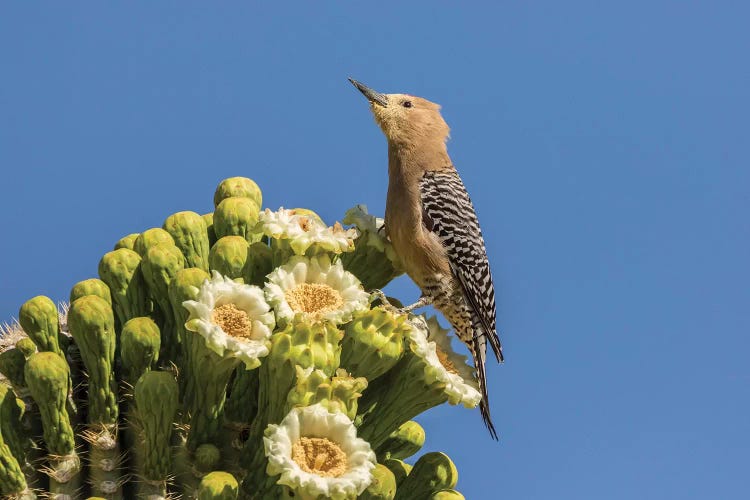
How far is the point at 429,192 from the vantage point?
857 cm

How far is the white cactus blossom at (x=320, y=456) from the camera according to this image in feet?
15.0

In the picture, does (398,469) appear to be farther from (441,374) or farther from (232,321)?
(232,321)

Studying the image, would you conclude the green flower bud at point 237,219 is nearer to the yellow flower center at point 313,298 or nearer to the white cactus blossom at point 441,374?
the yellow flower center at point 313,298

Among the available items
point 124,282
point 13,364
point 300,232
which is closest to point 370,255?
point 300,232

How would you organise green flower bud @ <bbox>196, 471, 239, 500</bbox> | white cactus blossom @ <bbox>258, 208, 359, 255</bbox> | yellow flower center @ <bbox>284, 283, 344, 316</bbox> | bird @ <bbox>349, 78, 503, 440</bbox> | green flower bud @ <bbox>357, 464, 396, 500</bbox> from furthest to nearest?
1. bird @ <bbox>349, 78, 503, 440</bbox>
2. white cactus blossom @ <bbox>258, 208, 359, 255</bbox>
3. yellow flower center @ <bbox>284, 283, 344, 316</bbox>
4. green flower bud @ <bbox>357, 464, 396, 500</bbox>
5. green flower bud @ <bbox>196, 471, 239, 500</bbox>

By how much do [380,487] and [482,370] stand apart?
3098 mm

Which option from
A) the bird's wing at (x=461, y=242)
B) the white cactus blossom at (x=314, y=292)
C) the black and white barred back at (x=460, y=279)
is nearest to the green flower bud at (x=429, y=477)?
the white cactus blossom at (x=314, y=292)

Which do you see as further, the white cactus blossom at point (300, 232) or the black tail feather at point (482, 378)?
the black tail feather at point (482, 378)

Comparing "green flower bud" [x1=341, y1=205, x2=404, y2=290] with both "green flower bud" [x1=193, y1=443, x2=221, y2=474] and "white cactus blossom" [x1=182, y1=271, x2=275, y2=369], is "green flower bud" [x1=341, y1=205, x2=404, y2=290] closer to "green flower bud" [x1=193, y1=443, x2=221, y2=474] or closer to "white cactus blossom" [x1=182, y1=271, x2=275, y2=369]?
"white cactus blossom" [x1=182, y1=271, x2=275, y2=369]

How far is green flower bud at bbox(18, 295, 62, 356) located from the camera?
553cm

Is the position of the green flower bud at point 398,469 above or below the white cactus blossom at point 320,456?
above

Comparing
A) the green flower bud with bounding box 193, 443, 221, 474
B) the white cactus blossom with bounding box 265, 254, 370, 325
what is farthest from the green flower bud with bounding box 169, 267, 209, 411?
the white cactus blossom with bounding box 265, 254, 370, 325

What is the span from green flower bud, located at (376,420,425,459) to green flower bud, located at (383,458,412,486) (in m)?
0.09

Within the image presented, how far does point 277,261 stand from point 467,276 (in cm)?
292
